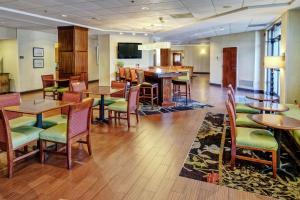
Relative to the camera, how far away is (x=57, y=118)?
178 inches

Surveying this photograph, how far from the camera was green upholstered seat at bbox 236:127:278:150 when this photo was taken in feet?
11.1

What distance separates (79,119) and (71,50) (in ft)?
20.7

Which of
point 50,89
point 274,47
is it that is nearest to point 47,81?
point 50,89

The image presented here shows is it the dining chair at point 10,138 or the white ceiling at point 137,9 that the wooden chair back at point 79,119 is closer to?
the dining chair at point 10,138

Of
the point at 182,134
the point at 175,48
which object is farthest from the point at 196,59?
the point at 182,134

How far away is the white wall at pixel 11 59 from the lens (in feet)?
36.4

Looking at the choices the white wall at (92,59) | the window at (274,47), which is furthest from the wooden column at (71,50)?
the window at (274,47)

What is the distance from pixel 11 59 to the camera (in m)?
11.2

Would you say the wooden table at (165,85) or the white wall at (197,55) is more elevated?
the white wall at (197,55)

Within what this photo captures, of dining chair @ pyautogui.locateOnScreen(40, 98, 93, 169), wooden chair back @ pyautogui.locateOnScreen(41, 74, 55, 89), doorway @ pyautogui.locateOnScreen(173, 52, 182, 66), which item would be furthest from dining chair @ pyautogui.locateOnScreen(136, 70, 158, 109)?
doorway @ pyautogui.locateOnScreen(173, 52, 182, 66)

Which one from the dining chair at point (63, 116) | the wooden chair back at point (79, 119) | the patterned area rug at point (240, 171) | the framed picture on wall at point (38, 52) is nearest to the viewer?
the patterned area rug at point (240, 171)

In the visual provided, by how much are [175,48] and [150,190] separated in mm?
22173

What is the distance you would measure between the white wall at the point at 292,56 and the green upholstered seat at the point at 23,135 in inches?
243

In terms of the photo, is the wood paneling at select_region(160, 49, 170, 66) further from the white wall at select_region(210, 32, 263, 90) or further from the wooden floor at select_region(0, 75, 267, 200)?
the wooden floor at select_region(0, 75, 267, 200)
